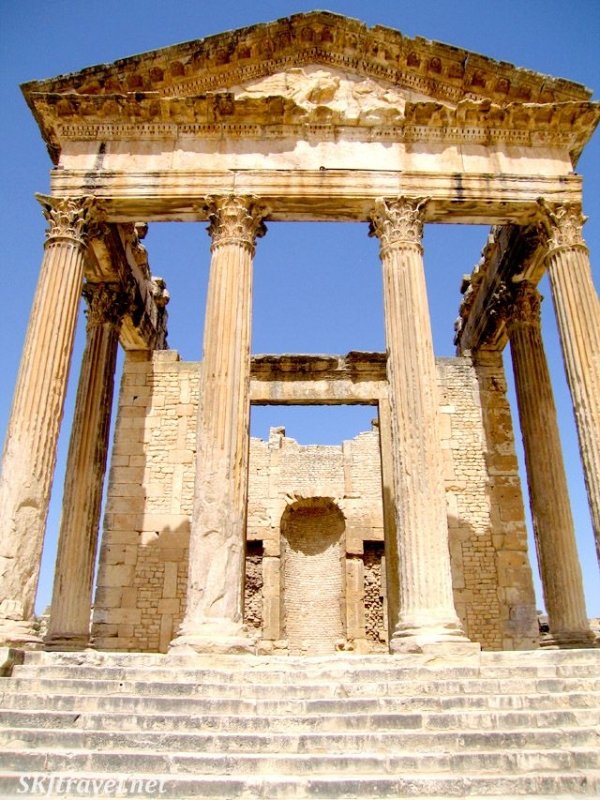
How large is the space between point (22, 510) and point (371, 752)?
6243 millimetres

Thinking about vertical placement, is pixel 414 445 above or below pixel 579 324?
below

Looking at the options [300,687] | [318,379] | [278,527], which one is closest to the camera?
[300,687]

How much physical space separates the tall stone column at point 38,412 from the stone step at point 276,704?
7.40 feet

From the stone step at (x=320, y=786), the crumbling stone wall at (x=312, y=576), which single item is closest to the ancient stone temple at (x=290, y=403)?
the stone step at (x=320, y=786)

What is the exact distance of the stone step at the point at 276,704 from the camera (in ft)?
21.8

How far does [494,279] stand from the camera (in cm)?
1477

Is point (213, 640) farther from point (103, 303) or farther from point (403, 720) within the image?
point (103, 303)

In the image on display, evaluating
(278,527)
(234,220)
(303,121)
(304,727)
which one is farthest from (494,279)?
(304,727)

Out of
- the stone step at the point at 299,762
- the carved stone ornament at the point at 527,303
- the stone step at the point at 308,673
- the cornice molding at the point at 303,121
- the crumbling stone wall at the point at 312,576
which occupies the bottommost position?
the stone step at the point at 299,762

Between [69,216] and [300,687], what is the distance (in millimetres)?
8671

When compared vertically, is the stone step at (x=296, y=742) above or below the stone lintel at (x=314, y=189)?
below

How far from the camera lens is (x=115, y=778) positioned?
5.48m

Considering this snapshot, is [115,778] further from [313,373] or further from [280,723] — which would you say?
[313,373]

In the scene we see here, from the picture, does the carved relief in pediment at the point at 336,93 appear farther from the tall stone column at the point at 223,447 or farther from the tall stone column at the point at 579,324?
the tall stone column at the point at 579,324
